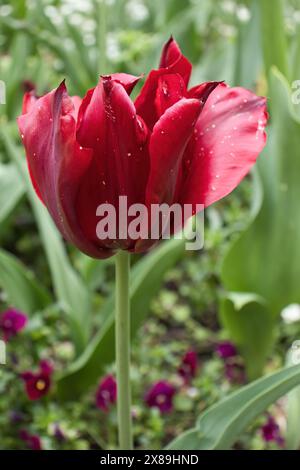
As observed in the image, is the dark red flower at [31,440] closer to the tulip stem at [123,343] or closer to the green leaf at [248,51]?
the tulip stem at [123,343]

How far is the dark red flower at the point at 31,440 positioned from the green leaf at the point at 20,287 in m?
0.20

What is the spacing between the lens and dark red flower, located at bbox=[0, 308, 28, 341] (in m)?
0.99

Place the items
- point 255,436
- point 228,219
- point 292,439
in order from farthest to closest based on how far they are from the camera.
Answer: point 228,219
point 255,436
point 292,439

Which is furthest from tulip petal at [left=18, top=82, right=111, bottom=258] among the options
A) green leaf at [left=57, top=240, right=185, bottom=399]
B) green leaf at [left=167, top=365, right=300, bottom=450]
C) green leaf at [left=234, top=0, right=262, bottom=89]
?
green leaf at [left=234, top=0, right=262, bottom=89]

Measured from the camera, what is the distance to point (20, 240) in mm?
1618

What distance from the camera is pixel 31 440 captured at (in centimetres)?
91

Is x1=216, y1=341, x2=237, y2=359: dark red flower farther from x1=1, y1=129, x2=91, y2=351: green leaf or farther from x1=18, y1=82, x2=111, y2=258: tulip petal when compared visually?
x1=18, y1=82, x2=111, y2=258: tulip petal

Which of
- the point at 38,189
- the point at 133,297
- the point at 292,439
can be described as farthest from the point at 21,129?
the point at 292,439

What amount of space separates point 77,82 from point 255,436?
84 cm

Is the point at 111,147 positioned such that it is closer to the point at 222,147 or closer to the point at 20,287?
the point at 222,147

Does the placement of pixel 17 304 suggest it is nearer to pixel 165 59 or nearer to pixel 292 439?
pixel 292 439

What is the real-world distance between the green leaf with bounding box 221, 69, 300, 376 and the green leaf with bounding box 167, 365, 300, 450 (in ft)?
1.23

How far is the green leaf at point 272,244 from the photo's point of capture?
0.97 metres

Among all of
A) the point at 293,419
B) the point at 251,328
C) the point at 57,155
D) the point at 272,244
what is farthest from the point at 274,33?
the point at 57,155
